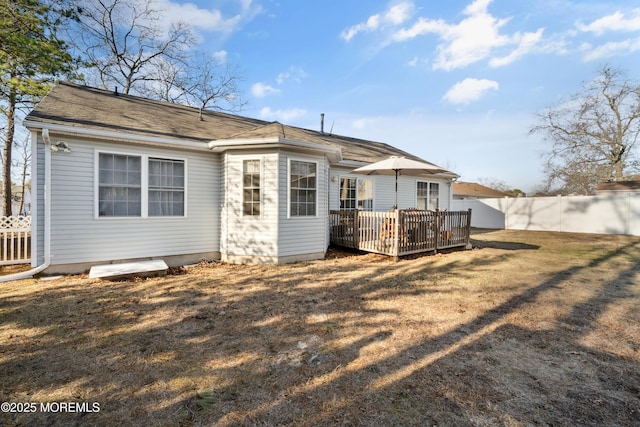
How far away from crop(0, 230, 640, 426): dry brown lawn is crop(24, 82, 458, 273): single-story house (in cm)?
128

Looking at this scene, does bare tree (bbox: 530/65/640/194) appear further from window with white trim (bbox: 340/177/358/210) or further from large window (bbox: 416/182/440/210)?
window with white trim (bbox: 340/177/358/210)

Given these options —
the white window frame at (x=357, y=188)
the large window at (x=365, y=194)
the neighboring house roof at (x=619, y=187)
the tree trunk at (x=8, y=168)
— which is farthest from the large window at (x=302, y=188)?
the neighboring house roof at (x=619, y=187)

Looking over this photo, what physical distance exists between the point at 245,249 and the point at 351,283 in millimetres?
3173

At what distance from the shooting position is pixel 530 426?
1.99 meters

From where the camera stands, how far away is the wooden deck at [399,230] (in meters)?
7.91

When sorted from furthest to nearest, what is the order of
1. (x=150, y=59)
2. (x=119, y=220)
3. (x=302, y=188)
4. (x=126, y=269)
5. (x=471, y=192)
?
(x=471, y=192)
(x=150, y=59)
(x=302, y=188)
(x=119, y=220)
(x=126, y=269)

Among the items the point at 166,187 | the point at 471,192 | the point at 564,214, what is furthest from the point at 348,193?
Result: the point at 471,192

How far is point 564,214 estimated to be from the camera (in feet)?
52.5

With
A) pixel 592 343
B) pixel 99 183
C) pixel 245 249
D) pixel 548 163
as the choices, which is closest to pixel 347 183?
pixel 245 249

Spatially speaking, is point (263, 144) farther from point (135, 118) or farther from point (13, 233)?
point (13, 233)

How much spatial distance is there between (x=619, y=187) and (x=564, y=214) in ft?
34.5

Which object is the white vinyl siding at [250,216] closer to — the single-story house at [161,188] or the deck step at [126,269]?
the single-story house at [161,188]

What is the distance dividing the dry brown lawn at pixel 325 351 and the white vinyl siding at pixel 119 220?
3.10 ft

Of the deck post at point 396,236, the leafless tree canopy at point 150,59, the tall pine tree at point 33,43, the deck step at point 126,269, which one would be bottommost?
the deck step at point 126,269
